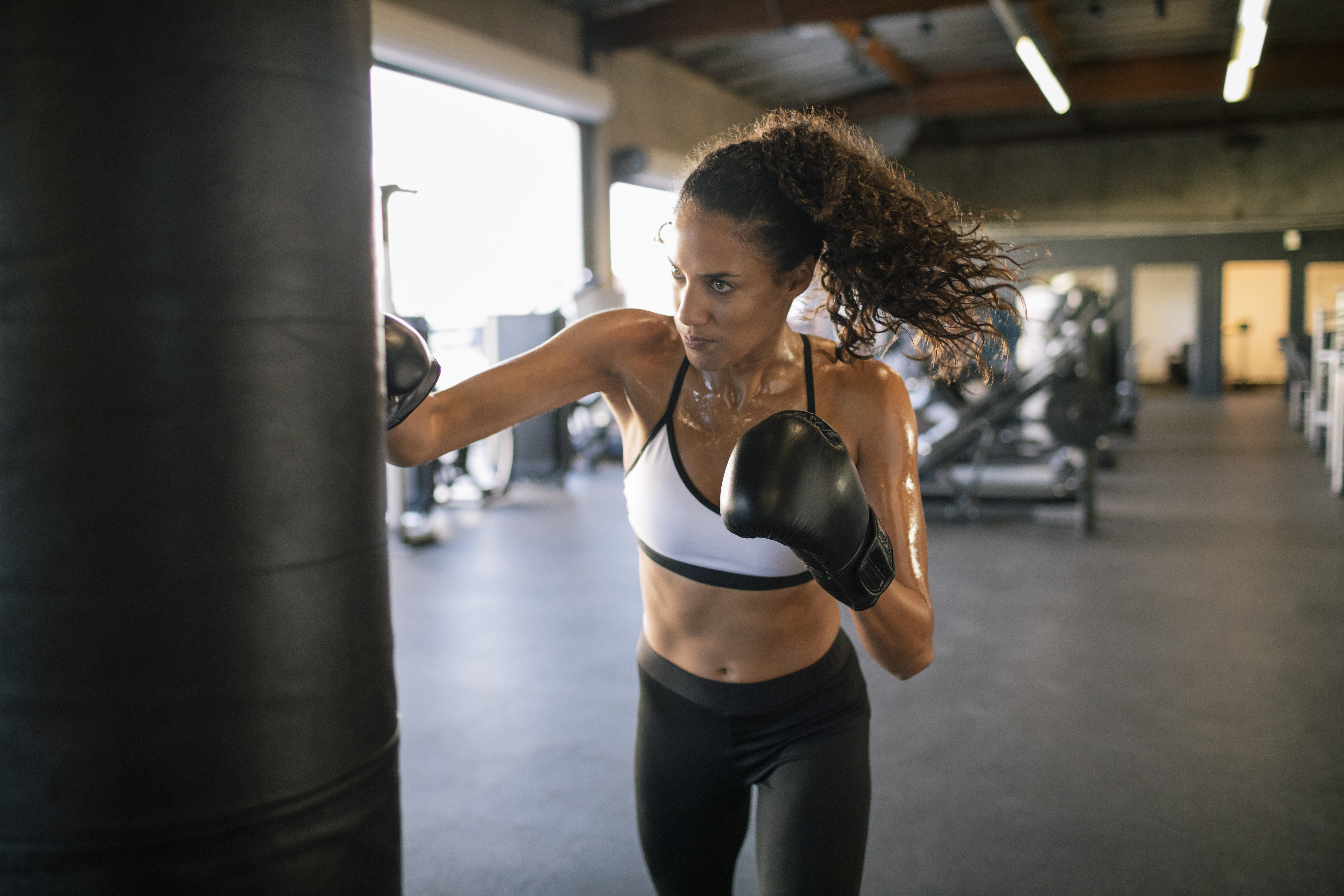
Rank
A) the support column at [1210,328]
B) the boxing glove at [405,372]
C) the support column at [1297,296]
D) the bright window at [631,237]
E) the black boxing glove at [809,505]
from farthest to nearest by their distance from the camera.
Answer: the support column at [1210,328] → the support column at [1297,296] → the bright window at [631,237] → the boxing glove at [405,372] → the black boxing glove at [809,505]

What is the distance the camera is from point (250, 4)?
809mm

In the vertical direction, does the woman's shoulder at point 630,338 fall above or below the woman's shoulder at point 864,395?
above

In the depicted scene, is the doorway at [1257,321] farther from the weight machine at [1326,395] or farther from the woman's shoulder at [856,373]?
the woman's shoulder at [856,373]

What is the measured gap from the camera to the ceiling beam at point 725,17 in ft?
23.9

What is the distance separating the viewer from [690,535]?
1294 mm

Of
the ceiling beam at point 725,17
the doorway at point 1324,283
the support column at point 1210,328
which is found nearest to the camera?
the ceiling beam at point 725,17

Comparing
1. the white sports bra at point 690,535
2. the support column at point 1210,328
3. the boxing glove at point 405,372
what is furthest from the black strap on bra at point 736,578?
the support column at point 1210,328

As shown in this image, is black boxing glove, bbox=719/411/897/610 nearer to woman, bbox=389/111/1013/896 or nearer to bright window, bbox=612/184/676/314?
woman, bbox=389/111/1013/896

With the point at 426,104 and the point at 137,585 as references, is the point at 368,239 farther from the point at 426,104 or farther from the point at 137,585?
the point at 426,104

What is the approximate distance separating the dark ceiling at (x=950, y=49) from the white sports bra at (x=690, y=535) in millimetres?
7004

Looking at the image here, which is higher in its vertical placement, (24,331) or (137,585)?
(24,331)

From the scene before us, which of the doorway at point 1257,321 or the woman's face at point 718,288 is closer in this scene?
the woman's face at point 718,288

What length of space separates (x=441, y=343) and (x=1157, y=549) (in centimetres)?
471

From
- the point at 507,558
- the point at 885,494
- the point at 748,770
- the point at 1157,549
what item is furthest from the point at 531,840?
the point at 1157,549
